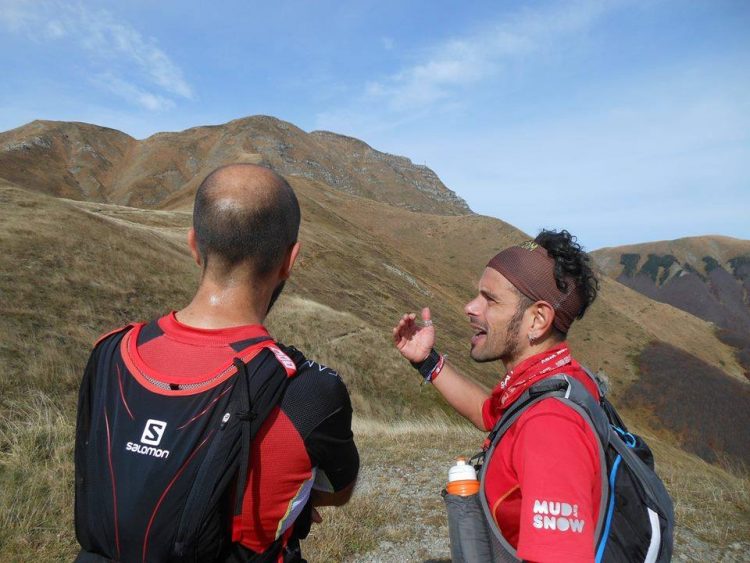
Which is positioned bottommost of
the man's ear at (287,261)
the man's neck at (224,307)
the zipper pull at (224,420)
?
the zipper pull at (224,420)

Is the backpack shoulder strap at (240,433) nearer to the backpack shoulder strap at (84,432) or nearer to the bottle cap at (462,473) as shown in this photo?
the backpack shoulder strap at (84,432)

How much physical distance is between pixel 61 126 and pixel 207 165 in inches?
1462

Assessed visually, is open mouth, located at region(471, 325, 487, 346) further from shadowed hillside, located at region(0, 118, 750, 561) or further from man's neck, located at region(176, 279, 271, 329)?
shadowed hillside, located at region(0, 118, 750, 561)

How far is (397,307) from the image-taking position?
32.7 m

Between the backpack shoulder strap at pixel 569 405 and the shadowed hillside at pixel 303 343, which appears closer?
the backpack shoulder strap at pixel 569 405

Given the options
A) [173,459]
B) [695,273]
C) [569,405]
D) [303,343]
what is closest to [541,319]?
[569,405]

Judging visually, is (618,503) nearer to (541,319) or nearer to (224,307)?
(541,319)

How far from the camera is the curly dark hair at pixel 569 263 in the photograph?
2557 mm

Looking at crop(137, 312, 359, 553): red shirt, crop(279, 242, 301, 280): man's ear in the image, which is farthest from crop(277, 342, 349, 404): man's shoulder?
crop(279, 242, 301, 280): man's ear

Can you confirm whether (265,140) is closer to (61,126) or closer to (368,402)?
(61,126)

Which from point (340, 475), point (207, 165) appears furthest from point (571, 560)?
point (207, 165)

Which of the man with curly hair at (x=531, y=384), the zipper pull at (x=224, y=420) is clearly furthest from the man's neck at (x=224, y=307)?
the man with curly hair at (x=531, y=384)

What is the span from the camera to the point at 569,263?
2.57 m

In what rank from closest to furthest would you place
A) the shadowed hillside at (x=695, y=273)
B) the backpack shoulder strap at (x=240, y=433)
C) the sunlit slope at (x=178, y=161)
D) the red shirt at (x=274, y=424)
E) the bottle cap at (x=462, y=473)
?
the backpack shoulder strap at (x=240, y=433) → the red shirt at (x=274, y=424) → the bottle cap at (x=462, y=473) → the sunlit slope at (x=178, y=161) → the shadowed hillside at (x=695, y=273)
